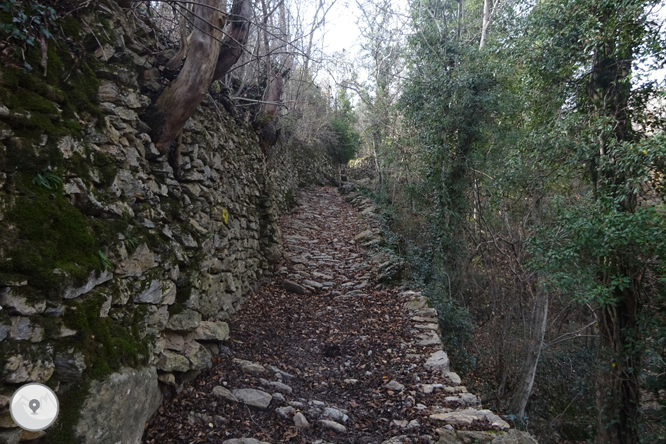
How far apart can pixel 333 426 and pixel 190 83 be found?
3832 mm

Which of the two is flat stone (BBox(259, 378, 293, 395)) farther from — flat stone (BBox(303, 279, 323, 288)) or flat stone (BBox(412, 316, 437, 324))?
flat stone (BBox(303, 279, 323, 288))

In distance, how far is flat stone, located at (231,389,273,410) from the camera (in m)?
3.44

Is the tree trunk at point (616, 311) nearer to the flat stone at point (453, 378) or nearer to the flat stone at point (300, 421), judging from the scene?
the flat stone at point (453, 378)

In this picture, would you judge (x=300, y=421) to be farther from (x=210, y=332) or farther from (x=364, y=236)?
(x=364, y=236)

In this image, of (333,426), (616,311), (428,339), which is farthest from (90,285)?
(616,311)

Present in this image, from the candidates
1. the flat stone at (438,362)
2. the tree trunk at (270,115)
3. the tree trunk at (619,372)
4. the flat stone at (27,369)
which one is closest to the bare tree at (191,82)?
the flat stone at (27,369)

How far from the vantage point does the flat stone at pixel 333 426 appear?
10.9 feet

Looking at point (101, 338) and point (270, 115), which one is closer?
point (101, 338)

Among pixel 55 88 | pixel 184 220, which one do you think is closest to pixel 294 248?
pixel 184 220

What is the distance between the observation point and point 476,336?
8.45 metres

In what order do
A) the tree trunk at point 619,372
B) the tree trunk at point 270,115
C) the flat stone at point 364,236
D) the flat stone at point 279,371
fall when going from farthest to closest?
the flat stone at point 364,236 → the tree trunk at point 270,115 → the tree trunk at point 619,372 → the flat stone at point 279,371

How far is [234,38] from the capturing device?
4488 mm

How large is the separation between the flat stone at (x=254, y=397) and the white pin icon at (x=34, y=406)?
2.03 meters

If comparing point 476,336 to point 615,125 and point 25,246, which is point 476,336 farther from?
point 25,246
